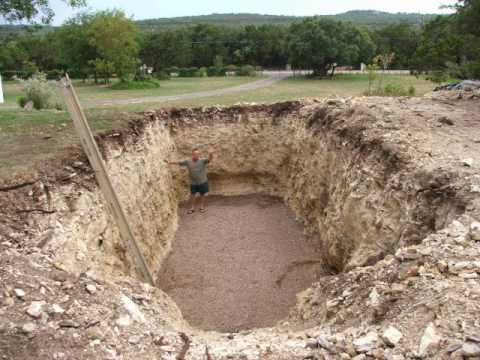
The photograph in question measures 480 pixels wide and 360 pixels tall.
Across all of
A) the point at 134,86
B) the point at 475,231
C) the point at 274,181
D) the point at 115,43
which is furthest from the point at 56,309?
the point at 115,43

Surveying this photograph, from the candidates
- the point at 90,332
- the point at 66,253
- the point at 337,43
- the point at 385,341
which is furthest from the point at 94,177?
the point at 337,43

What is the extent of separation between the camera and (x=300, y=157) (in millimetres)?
13344

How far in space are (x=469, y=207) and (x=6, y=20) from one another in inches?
555

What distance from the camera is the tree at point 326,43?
43.1 meters

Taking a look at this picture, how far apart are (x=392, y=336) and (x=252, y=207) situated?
34.6 ft

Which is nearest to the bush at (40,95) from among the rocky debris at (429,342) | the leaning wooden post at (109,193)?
the leaning wooden post at (109,193)

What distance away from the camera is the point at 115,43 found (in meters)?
40.0

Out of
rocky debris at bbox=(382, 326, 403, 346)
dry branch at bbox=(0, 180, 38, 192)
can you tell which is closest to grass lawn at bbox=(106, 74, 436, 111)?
dry branch at bbox=(0, 180, 38, 192)

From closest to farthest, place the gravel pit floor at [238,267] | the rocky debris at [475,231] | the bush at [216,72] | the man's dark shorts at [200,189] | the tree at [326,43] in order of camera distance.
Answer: the rocky debris at [475,231]
the gravel pit floor at [238,267]
the man's dark shorts at [200,189]
the tree at [326,43]
the bush at [216,72]

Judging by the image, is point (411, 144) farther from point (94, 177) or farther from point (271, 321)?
point (94, 177)

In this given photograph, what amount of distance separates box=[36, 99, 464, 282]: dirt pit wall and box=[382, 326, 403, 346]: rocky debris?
2.49 m

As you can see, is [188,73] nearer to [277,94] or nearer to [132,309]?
[277,94]

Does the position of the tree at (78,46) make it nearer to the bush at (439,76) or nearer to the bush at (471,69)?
the bush at (439,76)

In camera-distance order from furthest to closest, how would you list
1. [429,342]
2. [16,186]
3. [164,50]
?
[164,50], [16,186], [429,342]
